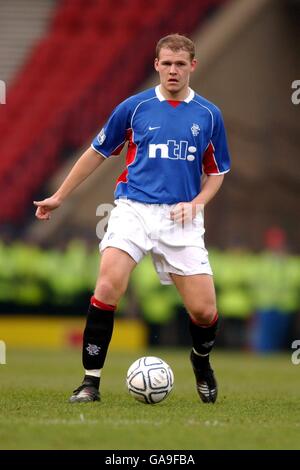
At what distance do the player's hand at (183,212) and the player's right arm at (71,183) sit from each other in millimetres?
619

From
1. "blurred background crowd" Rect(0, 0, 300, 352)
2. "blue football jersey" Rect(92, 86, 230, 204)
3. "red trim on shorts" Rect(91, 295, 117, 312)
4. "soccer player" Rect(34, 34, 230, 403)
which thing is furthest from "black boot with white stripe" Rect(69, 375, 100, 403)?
"blurred background crowd" Rect(0, 0, 300, 352)

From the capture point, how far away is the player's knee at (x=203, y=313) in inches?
300

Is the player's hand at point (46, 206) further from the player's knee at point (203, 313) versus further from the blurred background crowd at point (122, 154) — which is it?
the blurred background crowd at point (122, 154)

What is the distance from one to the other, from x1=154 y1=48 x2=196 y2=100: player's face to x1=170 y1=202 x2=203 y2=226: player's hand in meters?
0.71

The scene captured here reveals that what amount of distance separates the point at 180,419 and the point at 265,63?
15832 mm

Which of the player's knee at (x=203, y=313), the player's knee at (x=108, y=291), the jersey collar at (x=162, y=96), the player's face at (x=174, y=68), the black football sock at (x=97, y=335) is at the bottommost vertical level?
the black football sock at (x=97, y=335)

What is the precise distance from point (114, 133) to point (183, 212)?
68 cm

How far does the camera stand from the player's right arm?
757 cm

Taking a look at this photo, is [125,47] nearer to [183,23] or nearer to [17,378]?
[183,23]

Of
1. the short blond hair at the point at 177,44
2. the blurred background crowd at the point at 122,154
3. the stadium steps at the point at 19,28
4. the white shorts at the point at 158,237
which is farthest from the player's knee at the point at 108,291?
the stadium steps at the point at 19,28

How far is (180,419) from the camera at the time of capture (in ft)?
22.1

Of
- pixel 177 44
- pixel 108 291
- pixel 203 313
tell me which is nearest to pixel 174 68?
pixel 177 44

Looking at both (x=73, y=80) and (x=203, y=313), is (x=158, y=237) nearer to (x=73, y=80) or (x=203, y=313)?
(x=203, y=313)

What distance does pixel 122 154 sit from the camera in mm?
20359
